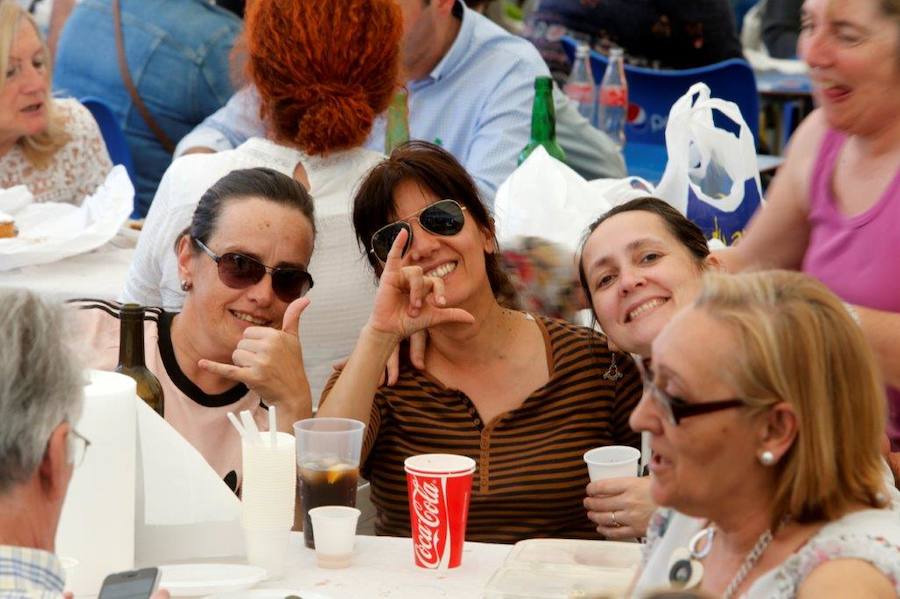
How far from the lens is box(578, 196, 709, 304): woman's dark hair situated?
2.64 metres

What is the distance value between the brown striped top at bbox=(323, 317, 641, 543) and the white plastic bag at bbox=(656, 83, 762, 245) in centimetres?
63

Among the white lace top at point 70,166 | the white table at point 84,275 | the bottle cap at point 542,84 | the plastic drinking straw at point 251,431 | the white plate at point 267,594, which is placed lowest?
the white table at point 84,275

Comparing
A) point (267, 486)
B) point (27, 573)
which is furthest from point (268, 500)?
point (27, 573)

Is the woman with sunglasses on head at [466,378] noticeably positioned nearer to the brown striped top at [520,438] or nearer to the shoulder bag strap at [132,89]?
the brown striped top at [520,438]

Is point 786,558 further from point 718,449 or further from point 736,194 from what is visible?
point 736,194

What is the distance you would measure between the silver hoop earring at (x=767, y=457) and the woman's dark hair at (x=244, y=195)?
55.5 inches

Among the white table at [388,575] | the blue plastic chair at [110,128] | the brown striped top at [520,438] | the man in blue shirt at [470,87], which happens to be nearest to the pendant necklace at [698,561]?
the white table at [388,575]

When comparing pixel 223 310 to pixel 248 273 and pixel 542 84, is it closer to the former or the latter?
pixel 248 273

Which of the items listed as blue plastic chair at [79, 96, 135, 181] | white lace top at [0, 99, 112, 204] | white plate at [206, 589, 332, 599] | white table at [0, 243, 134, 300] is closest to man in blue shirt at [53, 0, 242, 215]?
blue plastic chair at [79, 96, 135, 181]

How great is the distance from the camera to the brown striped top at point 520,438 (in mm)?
2609

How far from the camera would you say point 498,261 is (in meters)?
2.90

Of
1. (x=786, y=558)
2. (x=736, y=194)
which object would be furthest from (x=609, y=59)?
(x=786, y=558)

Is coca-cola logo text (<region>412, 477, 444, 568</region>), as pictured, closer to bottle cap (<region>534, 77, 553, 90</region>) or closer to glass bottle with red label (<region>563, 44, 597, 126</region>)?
bottle cap (<region>534, 77, 553, 90</region>)

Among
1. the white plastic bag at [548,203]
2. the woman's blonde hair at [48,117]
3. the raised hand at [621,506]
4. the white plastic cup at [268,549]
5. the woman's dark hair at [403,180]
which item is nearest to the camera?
the white plastic cup at [268,549]
